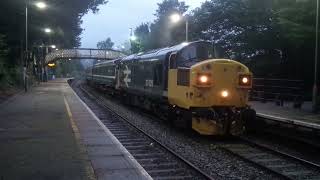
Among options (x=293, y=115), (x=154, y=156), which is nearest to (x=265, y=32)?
(x=293, y=115)

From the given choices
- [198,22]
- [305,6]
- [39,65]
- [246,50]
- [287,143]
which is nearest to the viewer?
[287,143]

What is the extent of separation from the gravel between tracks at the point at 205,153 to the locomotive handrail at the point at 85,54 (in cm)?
7382

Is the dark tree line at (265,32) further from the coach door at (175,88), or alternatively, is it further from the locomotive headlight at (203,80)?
the locomotive headlight at (203,80)

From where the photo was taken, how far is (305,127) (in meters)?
17.6

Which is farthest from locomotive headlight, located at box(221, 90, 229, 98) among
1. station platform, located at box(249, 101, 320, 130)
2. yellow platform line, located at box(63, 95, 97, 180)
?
yellow platform line, located at box(63, 95, 97, 180)

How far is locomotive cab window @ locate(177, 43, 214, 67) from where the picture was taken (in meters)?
19.2

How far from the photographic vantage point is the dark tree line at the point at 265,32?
27922 mm

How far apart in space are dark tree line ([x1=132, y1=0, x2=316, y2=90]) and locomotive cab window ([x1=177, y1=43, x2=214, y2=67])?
9.33m

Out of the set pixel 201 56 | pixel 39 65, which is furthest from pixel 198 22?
pixel 39 65

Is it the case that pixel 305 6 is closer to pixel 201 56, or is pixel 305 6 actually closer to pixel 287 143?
pixel 201 56

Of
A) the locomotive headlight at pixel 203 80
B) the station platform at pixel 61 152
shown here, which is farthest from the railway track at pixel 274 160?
the station platform at pixel 61 152

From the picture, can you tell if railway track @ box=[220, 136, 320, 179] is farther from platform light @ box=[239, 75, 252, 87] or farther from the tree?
the tree

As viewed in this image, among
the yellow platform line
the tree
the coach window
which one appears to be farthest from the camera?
the tree

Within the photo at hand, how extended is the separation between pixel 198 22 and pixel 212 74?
28.8 meters
